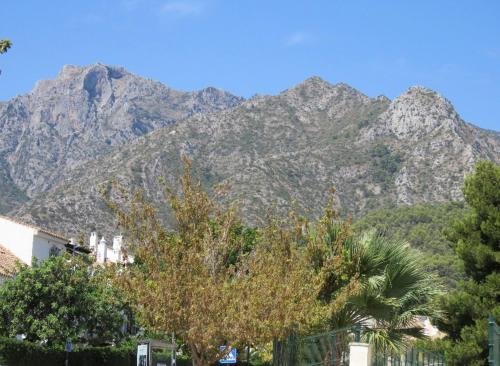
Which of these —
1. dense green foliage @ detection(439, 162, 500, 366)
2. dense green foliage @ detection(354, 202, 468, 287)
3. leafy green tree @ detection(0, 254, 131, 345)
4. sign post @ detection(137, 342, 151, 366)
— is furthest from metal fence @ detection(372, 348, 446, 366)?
dense green foliage @ detection(354, 202, 468, 287)

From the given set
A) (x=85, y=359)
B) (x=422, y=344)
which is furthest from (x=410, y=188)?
(x=422, y=344)

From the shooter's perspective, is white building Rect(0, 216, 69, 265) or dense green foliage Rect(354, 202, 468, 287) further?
dense green foliage Rect(354, 202, 468, 287)

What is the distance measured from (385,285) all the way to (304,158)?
145437 millimetres

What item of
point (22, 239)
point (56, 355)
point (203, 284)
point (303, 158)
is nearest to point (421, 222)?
point (303, 158)

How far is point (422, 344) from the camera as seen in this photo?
20.5m

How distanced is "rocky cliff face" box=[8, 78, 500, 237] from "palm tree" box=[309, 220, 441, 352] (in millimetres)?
100639

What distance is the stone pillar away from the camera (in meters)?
13.3

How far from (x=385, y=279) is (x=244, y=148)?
157490 millimetres

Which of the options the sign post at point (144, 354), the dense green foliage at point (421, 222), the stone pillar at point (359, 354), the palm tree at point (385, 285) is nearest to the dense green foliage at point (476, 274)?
the palm tree at point (385, 285)

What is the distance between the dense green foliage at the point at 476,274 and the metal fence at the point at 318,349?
18.9ft

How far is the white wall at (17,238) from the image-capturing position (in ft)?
165

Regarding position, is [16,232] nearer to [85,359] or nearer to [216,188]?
[85,359]

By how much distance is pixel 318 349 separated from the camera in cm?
1534

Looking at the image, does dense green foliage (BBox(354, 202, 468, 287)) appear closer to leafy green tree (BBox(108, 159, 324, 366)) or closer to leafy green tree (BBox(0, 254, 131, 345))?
leafy green tree (BBox(0, 254, 131, 345))
